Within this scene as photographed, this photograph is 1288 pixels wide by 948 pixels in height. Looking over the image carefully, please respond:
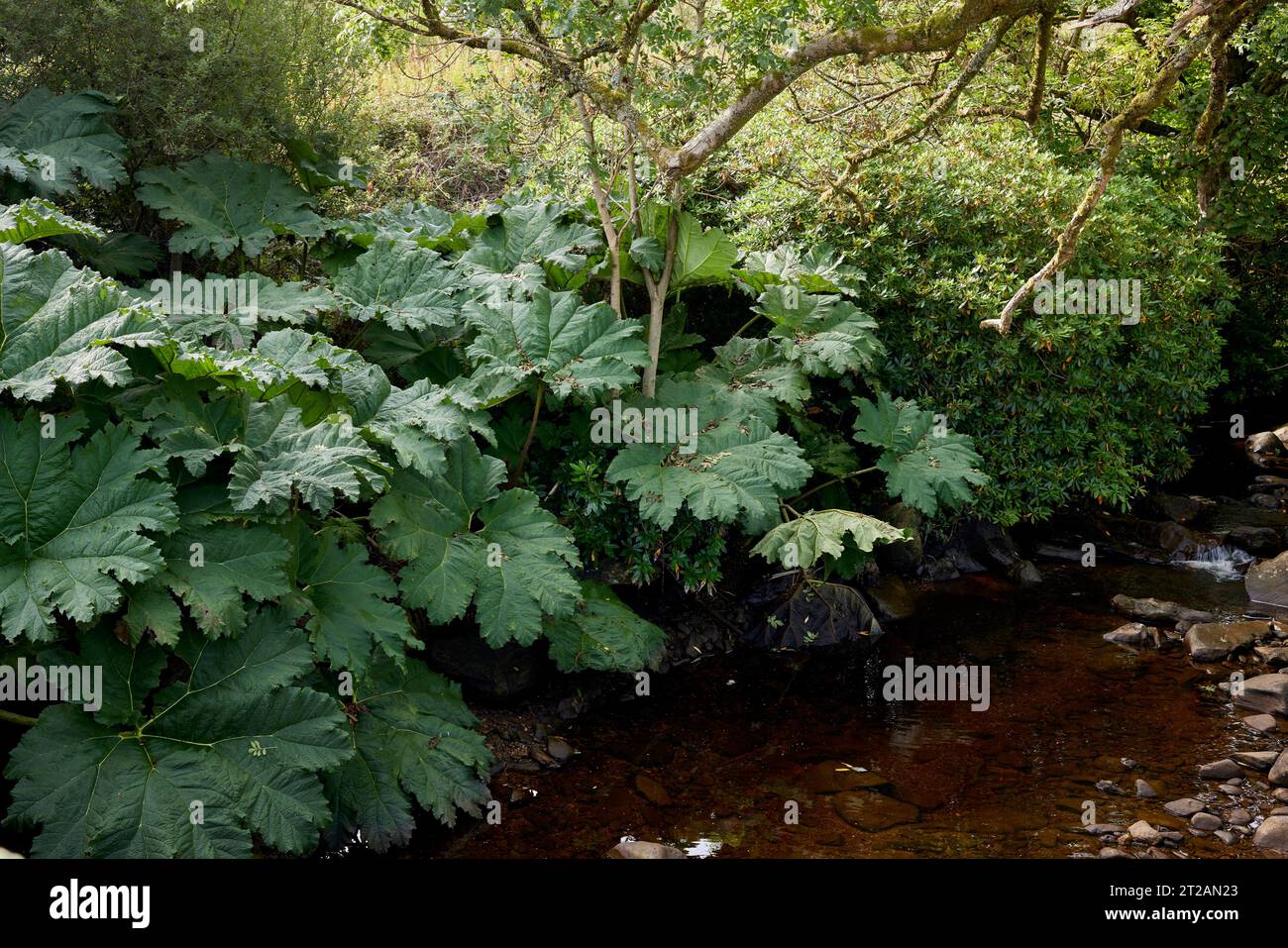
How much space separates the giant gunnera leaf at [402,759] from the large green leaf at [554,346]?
148cm

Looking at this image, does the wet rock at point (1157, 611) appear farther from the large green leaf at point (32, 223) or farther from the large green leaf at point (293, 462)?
the large green leaf at point (32, 223)

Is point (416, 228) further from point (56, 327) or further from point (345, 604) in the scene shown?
point (345, 604)

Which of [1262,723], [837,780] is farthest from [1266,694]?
[837,780]

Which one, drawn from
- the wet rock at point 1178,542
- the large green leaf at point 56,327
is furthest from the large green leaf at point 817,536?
the wet rock at point 1178,542

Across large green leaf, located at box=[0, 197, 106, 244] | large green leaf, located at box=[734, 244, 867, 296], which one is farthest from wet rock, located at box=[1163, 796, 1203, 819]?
large green leaf, located at box=[0, 197, 106, 244]

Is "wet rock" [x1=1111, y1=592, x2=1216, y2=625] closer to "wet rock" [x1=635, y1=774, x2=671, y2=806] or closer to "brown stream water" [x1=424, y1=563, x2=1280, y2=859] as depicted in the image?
"brown stream water" [x1=424, y1=563, x2=1280, y2=859]

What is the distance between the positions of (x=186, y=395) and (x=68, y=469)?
0.54 m

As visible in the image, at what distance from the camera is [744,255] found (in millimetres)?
6500

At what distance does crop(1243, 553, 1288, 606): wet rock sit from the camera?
6.67 metres

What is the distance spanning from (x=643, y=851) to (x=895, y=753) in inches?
57.8

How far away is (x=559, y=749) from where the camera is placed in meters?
4.82

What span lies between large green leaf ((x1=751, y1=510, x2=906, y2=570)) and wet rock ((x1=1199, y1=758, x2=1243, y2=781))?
1642mm

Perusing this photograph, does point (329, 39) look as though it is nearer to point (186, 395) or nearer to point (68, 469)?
point (186, 395)

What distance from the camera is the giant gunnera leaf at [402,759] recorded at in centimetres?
390
